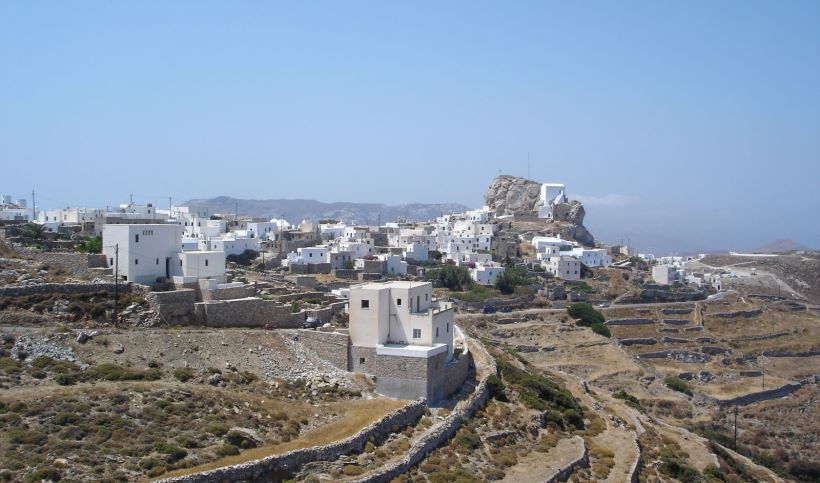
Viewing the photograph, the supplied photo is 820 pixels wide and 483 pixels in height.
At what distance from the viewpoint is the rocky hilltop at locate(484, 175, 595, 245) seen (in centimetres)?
8538

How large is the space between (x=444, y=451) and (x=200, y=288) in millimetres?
11104

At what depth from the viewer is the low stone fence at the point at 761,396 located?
148 feet

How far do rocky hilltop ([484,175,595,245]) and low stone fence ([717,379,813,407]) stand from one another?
3550cm

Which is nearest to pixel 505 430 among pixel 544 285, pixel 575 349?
pixel 575 349

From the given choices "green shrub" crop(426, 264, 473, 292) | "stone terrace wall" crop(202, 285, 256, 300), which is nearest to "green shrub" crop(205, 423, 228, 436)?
"stone terrace wall" crop(202, 285, 256, 300)

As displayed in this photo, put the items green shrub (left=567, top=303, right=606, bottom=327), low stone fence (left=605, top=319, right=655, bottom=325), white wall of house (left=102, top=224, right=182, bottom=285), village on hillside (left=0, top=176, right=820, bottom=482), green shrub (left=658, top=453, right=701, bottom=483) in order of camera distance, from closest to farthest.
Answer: village on hillside (left=0, top=176, right=820, bottom=482) → green shrub (left=658, top=453, right=701, bottom=483) → white wall of house (left=102, top=224, right=182, bottom=285) → green shrub (left=567, top=303, right=606, bottom=327) → low stone fence (left=605, top=319, right=655, bottom=325)

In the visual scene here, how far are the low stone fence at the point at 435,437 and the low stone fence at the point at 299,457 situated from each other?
92 centimetres

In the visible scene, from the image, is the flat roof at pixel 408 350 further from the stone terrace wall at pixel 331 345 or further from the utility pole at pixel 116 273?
the utility pole at pixel 116 273

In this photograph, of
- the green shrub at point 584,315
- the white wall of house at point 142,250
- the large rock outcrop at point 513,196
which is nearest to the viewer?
the white wall of house at point 142,250

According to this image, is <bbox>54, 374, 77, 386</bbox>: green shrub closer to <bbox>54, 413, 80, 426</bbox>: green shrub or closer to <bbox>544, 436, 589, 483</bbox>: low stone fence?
<bbox>54, 413, 80, 426</bbox>: green shrub

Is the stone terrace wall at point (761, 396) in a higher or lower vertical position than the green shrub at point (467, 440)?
lower

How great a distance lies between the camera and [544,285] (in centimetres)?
6025

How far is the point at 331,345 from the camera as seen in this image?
25062 millimetres

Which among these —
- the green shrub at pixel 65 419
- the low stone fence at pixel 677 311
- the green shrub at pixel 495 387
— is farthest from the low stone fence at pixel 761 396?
the green shrub at pixel 65 419
